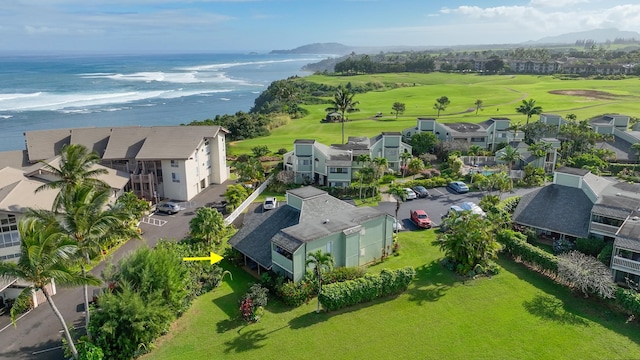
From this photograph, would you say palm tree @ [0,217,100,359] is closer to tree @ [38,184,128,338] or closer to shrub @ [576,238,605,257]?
tree @ [38,184,128,338]

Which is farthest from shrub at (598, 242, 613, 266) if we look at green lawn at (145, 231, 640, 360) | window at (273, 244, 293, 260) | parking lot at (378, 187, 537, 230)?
window at (273, 244, 293, 260)

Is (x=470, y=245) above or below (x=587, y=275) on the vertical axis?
above

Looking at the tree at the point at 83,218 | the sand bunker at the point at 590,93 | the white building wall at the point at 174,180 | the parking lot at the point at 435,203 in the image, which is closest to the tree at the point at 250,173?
the white building wall at the point at 174,180

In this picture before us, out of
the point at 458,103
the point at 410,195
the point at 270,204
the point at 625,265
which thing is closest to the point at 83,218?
the point at 270,204

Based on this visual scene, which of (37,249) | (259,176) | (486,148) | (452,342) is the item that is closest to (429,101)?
(486,148)

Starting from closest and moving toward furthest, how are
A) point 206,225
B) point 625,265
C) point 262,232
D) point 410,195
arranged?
point 625,265
point 262,232
point 206,225
point 410,195

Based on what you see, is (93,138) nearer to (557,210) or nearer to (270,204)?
(270,204)
